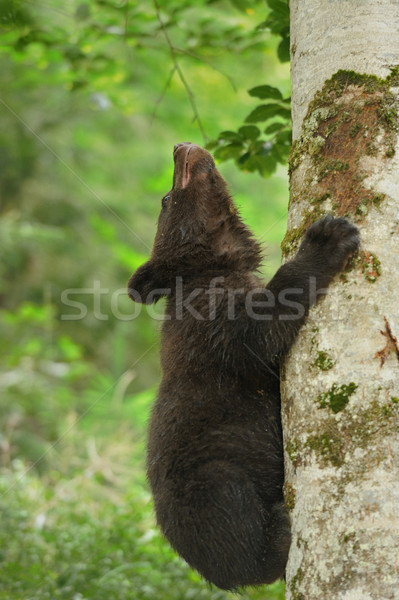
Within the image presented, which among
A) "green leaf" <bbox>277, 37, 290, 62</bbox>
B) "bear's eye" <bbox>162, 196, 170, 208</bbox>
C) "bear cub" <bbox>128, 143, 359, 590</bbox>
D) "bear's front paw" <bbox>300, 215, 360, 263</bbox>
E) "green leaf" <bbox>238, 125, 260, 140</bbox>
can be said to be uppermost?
"green leaf" <bbox>277, 37, 290, 62</bbox>

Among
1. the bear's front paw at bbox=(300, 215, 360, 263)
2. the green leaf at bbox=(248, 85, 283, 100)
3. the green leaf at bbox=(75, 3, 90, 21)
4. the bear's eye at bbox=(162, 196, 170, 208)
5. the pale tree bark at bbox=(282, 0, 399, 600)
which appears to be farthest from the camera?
the green leaf at bbox=(75, 3, 90, 21)

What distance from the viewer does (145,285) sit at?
388 cm

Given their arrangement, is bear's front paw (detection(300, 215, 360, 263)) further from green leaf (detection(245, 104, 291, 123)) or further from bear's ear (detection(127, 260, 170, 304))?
green leaf (detection(245, 104, 291, 123))

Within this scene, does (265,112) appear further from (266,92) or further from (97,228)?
(97,228)

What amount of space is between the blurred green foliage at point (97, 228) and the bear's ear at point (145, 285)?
384mm

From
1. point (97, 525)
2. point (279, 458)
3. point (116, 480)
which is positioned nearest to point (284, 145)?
point (279, 458)

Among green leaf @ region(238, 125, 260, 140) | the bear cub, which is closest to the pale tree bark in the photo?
the bear cub

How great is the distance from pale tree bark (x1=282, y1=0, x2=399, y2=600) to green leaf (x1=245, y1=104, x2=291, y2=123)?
1157 millimetres

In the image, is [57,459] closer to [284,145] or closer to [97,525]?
[97,525]

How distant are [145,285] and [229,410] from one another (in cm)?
113

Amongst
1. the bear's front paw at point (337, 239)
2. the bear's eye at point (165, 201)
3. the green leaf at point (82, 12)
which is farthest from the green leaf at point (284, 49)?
the bear's front paw at point (337, 239)

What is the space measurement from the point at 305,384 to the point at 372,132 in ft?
3.36

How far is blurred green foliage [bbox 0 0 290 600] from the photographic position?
4.44 meters

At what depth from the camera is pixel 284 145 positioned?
13.8 ft
